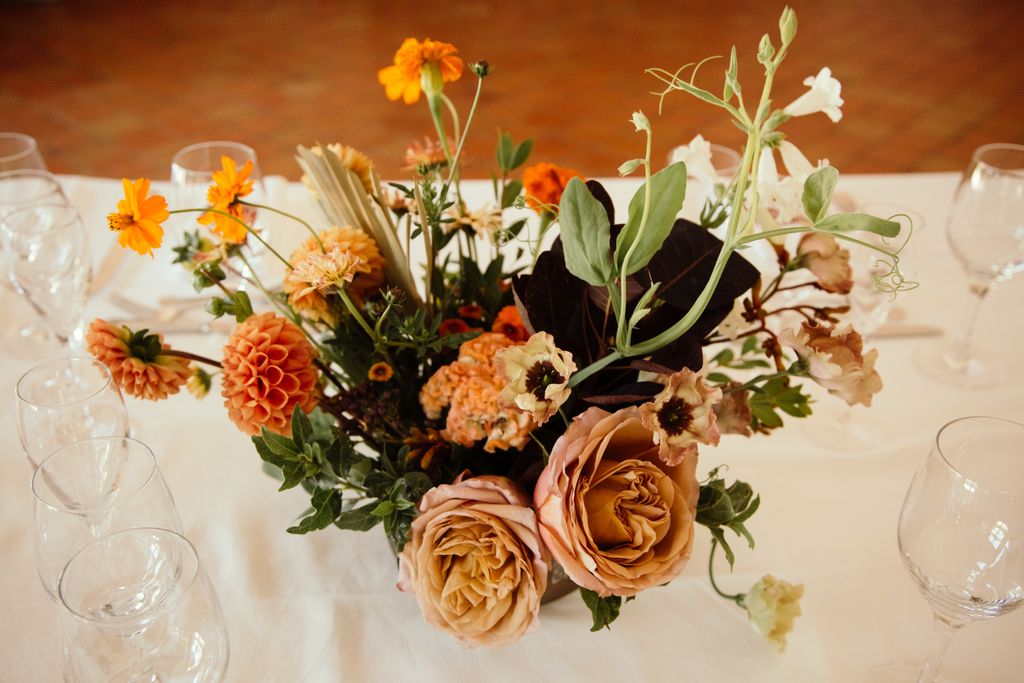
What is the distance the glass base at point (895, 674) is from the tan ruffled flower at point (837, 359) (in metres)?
0.24

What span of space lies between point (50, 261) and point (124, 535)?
1.33 feet

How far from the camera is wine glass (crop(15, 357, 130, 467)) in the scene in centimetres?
65

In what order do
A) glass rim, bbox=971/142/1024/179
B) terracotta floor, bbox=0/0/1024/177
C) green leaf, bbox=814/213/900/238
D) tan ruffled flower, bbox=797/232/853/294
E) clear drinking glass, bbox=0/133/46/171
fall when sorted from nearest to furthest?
green leaf, bbox=814/213/900/238 < tan ruffled flower, bbox=797/232/853/294 < glass rim, bbox=971/142/1024/179 < clear drinking glass, bbox=0/133/46/171 < terracotta floor, bbox=0/0/1024/177

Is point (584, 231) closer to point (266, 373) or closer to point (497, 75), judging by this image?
point (266, 373)

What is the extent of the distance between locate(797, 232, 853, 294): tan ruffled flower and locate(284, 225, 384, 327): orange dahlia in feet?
1.03

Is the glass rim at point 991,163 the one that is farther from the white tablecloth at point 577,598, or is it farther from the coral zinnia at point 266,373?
the coral zinnia at point 266,373

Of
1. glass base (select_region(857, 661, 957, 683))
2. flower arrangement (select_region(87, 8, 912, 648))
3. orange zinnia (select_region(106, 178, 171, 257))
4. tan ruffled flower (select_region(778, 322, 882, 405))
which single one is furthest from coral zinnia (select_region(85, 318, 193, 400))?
glass base (select_region(857, 661, 957, 683))

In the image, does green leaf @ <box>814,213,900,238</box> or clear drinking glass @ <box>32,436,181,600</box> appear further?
clear drinking glass @ <box>32,436,181,600</box>

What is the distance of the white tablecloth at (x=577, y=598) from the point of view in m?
0.68

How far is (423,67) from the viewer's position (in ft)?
2.18

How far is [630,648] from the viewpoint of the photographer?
695 millimetres

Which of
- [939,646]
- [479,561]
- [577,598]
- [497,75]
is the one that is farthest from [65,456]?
[497,75]

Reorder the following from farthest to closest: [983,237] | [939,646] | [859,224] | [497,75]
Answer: [497,75] → [983,237] → [939,646] → [859,224]

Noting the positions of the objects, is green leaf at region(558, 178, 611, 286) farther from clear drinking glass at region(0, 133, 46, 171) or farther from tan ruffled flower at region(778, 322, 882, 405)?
clear drinking glass at region(0, 133, 46, 171)
